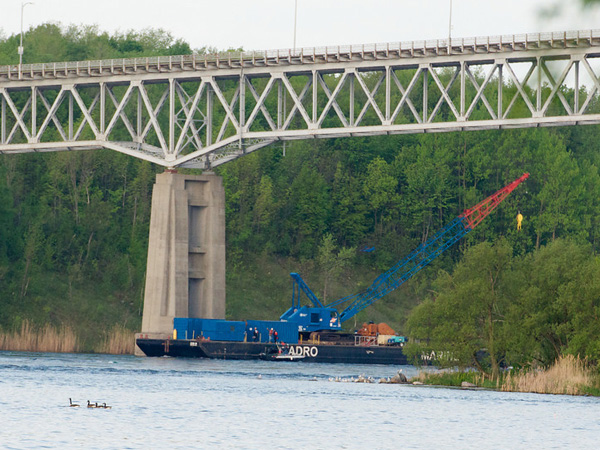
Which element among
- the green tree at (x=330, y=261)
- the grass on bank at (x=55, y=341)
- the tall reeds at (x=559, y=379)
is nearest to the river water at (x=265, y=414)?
the tall reeds at (x=559, y=379)

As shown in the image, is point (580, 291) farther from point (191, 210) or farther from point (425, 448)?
point (191, 210)

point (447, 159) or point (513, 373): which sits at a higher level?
point (447, 159)

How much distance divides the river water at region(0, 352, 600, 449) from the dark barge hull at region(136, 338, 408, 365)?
69.5ft

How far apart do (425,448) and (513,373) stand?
29859 millimetres

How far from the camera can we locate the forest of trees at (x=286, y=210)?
428 feet

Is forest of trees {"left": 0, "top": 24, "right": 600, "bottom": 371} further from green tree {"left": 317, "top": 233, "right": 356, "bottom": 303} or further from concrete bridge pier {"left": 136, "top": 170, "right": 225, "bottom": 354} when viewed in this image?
concrete bridge pier {"left": 136, "top": 170, "right": 225, "bottom": 354}

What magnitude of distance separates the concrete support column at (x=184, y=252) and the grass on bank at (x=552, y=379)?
1536 inches

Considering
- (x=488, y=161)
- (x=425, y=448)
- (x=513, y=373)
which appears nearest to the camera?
(x=425, y=448)

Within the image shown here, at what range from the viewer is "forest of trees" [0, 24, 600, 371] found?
428 ft

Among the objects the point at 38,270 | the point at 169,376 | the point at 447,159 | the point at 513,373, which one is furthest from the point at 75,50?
the point at 513,373

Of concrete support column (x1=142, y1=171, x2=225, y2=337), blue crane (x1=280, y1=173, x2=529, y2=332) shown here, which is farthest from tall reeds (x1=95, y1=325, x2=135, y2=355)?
blue crane (x1=280, y1=173, x2=529, y2=332)

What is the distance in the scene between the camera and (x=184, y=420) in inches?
1924

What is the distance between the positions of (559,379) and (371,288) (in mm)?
72098

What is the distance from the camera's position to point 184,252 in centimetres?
10500
